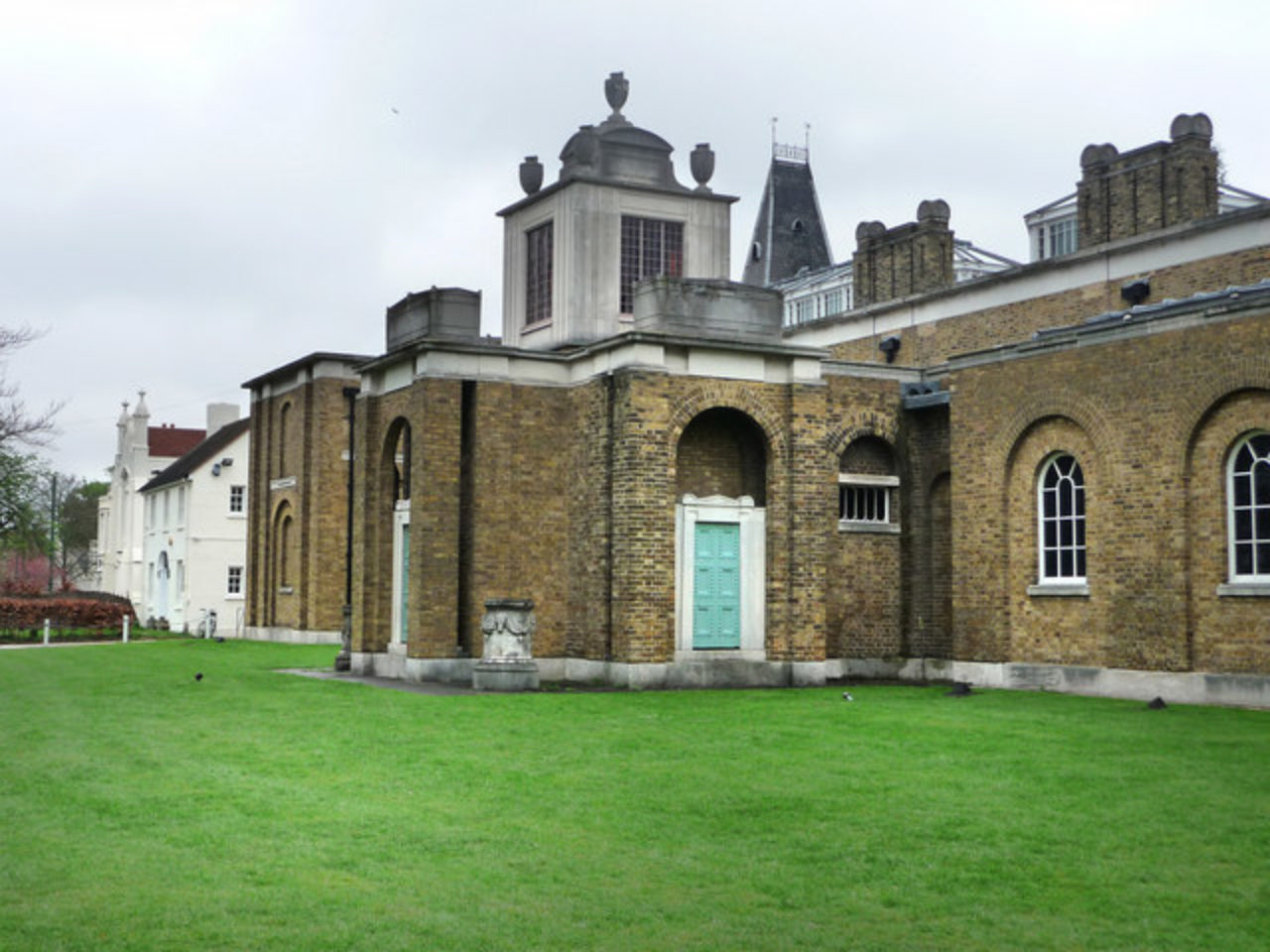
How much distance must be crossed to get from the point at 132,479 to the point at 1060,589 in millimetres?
51156

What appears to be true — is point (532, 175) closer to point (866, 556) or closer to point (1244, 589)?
point (866, 556)

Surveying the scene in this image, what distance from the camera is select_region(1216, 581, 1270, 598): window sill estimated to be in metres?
18.3

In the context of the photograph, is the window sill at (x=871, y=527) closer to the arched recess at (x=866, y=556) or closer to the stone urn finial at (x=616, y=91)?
the arched recess at (x=866, y=556)

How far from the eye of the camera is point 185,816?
10.3 m

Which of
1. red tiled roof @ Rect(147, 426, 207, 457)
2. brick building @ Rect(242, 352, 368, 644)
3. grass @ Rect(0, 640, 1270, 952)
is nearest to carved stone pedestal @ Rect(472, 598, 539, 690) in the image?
grass @ Rect(0, 640, 1270, 952)

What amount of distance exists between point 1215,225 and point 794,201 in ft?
119

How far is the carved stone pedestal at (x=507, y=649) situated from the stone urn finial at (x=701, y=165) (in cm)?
1069

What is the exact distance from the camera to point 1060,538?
2162 cm

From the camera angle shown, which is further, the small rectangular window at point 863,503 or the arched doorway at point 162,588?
the arched doorway at point 162,588

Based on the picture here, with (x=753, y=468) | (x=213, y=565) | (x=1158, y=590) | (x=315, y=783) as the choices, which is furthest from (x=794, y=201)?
(x=315, y=783)

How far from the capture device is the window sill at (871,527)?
24891 millimetres

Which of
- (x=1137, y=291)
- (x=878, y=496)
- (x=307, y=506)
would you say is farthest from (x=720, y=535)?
(x=307, y=506)

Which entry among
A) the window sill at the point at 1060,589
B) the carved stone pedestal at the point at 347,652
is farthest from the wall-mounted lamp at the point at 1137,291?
the carved stone pedestal at the point at 347,652

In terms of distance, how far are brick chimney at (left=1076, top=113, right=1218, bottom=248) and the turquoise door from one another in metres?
10.8
